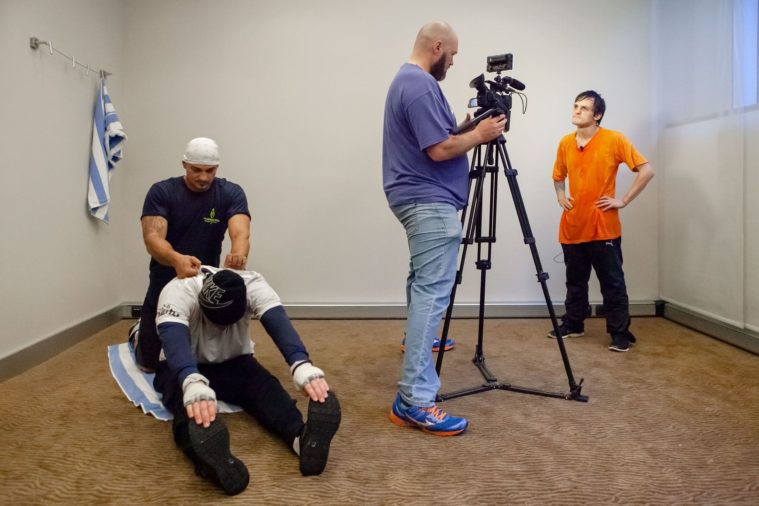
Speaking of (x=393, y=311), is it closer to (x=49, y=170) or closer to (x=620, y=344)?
(x=620, y=344)

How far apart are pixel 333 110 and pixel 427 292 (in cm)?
217

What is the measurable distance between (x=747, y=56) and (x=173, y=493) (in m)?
3.32

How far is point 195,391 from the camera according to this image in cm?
146

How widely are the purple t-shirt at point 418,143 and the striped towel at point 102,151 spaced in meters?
2.07

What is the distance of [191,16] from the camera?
12.0ft

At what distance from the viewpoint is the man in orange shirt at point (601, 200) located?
2.97 m

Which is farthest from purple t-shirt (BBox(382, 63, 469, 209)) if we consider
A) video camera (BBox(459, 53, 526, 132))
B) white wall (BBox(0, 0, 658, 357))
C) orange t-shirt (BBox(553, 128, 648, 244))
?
white wall (BBox(0, 0, 658, 357))

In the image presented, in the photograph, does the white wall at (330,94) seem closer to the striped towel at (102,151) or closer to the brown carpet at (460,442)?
the striped towel at (102,151)

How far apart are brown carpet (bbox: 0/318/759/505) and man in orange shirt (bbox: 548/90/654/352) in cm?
35

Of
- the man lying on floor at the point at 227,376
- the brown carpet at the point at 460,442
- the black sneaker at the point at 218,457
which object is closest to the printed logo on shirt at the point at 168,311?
the man lying on floor at the point at 227,376

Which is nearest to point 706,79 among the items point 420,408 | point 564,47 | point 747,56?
point 747,56

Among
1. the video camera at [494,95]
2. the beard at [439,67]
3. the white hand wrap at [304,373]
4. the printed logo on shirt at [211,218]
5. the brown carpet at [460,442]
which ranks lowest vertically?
the brown carpet at [460,442]

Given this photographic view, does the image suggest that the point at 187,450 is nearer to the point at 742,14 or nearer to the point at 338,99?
the point at 338,99

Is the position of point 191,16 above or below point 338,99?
above
